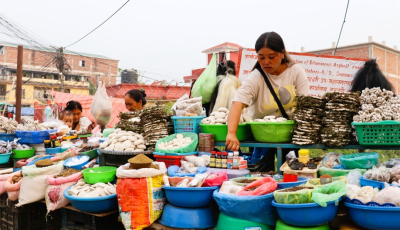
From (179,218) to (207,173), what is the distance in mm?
403

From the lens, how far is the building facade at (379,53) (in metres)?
17.6

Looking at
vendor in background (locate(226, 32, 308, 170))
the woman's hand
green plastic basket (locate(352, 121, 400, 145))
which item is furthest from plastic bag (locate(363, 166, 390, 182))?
the woman's hand

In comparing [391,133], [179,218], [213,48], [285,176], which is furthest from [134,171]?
[213,48]

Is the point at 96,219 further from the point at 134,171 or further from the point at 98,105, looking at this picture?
the point at 98,105

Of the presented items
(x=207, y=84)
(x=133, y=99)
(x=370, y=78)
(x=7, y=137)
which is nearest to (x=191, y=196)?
(x=207, y=84)

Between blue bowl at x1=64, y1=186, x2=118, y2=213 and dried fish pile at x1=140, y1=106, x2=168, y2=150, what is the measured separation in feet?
2.34

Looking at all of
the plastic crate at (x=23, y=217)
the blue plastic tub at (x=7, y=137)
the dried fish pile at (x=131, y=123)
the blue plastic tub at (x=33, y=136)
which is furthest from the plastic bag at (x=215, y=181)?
the blue plastic tub at (x=7, y=137)

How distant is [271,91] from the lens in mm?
2676

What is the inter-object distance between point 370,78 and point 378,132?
281 cm

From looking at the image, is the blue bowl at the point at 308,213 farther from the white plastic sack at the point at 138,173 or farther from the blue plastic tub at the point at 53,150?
the blue plastic tub at the point at 53,150

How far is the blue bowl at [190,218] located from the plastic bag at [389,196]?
3.51 ft

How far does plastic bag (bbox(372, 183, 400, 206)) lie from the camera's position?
155 centimetres

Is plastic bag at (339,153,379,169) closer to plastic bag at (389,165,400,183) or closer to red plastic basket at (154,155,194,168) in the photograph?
plastic bag at (389,165,400,183)

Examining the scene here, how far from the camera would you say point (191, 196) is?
6.81 ft
